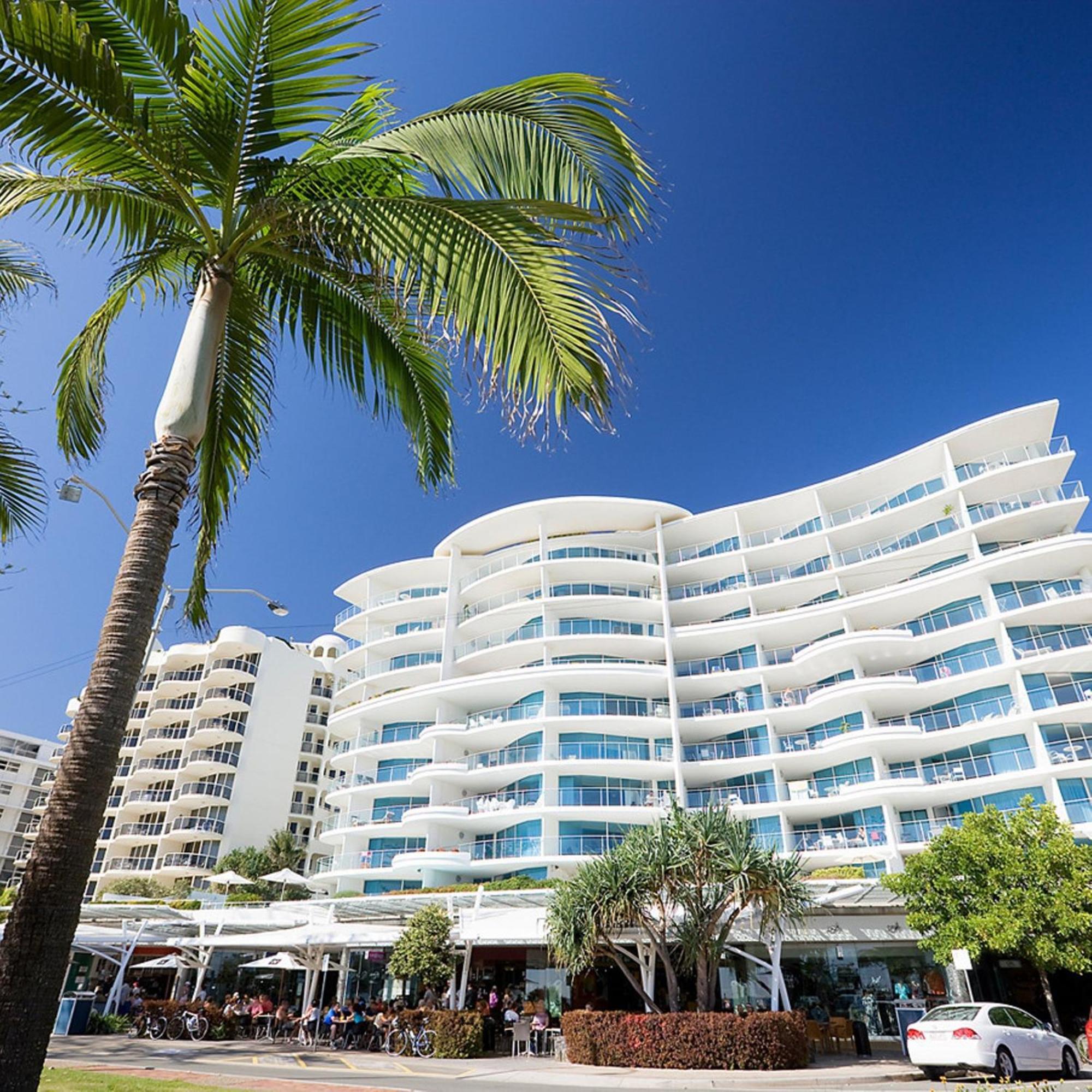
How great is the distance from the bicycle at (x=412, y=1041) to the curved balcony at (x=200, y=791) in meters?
38.7

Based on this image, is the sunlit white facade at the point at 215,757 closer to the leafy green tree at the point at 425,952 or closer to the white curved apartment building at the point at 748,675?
the white curved apartment building at the point at 748,675

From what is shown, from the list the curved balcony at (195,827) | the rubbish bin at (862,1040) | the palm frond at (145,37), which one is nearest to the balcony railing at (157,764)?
the curved balcony at (195,827)

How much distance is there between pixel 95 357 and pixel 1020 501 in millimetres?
39657

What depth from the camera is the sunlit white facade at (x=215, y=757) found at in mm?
55781

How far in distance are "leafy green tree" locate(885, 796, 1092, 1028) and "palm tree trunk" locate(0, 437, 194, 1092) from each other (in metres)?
22.7

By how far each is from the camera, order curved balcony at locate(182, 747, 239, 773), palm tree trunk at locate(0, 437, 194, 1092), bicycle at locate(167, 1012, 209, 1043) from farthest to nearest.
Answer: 1. curved balcony at locate(182, 747, 239, 773)
2. bicycle at locate(167, 1012, 209, 1043)
3. palm tree trunk at locate(0, 437, 194, 1092)

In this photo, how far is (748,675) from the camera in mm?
40062

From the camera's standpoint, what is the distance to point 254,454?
7500 mm

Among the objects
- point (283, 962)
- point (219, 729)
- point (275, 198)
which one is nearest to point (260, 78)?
point (275, 198)

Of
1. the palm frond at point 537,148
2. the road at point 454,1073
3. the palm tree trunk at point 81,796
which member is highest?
the palm frond at point 537,148

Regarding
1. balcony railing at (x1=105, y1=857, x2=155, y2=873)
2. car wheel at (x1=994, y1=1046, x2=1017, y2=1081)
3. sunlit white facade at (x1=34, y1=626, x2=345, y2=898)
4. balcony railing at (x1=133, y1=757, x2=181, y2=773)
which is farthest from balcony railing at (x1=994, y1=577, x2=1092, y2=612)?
balcony railing at (x1=105, y1=857, x2=155, y2=873)

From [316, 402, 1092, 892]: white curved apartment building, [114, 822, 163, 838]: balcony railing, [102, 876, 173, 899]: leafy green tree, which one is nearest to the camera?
[316, 402, 1092, 892]: white curved apartment building

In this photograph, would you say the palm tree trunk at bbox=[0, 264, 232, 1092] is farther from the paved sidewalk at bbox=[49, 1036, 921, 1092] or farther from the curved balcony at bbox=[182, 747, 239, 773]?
the curved balcony at bbox=[182, 747, 239, 773]

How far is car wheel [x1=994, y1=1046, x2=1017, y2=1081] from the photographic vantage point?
13703mm
